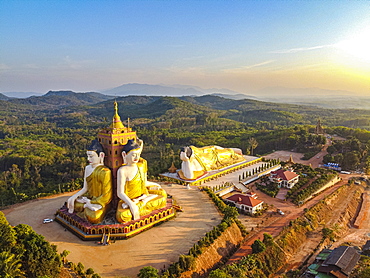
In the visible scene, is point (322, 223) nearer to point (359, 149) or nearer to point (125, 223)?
point (125, 223)

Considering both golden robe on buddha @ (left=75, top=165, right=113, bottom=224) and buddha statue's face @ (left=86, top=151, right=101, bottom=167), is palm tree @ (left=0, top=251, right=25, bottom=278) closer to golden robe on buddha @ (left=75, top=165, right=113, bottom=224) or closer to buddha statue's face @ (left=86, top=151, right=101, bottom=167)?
golden robe on buddha @ (left=75, top=165, right=113, bottom=224)

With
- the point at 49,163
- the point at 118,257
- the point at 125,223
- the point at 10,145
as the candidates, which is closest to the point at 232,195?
the point at 125,223

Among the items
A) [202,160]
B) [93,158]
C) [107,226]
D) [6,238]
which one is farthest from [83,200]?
[202,160]

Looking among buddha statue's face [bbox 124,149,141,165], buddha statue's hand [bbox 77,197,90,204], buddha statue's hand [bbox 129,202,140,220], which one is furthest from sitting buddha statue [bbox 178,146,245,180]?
buddha statue's hand [bbox 77,197,90,204]

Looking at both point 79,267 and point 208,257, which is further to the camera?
point 208,257

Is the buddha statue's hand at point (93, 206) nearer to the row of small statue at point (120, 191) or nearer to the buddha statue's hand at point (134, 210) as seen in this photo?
the row of small statue at point (120, 191)

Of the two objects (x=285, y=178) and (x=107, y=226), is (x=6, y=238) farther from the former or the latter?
(x=285, y=178)
